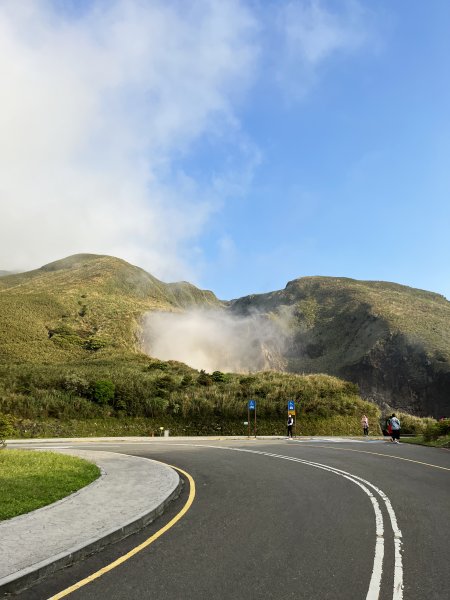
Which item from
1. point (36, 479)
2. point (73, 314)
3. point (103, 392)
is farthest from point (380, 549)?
point (73, 314)

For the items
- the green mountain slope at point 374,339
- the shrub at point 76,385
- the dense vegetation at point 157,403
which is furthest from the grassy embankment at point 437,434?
the green mountain slope at point 374,339

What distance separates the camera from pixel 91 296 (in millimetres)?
86438

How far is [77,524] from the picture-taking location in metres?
7.53

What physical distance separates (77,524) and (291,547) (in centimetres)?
344

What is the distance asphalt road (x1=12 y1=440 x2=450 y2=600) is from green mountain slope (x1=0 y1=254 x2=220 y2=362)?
51.1 meters

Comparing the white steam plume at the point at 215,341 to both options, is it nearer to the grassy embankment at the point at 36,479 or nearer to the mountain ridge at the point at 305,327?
the mountain ridge at the point at 305,327

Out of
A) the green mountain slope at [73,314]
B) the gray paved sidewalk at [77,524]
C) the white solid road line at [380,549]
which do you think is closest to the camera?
the white solid road line at [380,549]

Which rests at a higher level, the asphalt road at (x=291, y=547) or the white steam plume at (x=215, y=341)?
the white steam plume at (x=215, y=341)

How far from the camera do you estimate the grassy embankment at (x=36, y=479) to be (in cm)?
880

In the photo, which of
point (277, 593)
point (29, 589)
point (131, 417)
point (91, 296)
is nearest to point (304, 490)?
point (277, 593)

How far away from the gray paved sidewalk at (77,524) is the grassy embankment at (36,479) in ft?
1.03

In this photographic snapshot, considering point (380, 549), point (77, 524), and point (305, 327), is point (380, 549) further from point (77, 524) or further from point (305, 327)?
point (305, 327)

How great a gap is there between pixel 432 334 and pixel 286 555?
95.4 metres

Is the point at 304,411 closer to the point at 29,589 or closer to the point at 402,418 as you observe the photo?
the point at 402,418
